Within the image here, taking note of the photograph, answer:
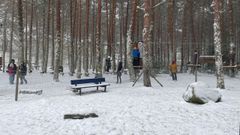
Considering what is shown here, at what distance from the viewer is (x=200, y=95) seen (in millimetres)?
12383

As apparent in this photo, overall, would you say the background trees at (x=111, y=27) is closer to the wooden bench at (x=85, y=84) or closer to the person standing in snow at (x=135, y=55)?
the person standing in snow at (x=135, y=55)

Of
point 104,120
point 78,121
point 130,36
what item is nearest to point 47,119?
point 78,121

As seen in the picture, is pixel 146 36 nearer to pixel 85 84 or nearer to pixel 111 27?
pixel 85 84

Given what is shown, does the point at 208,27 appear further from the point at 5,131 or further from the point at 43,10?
the point at 5,131

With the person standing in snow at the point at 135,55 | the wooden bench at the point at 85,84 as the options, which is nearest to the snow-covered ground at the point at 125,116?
the wooden bench at the point at 85,84

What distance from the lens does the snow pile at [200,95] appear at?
1222 centimetres

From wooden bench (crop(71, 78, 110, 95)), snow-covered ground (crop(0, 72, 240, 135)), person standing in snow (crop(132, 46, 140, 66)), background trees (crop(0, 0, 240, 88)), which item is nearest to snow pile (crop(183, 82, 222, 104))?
snow-covered ground (crop(0, 72, 240, 135))

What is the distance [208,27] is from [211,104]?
33.8 meters

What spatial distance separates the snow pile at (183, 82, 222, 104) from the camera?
40.1 feet

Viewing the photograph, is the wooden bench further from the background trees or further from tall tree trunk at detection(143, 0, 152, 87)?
the background trees

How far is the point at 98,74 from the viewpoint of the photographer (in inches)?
885

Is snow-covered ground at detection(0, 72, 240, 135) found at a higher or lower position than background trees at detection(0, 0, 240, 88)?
lower

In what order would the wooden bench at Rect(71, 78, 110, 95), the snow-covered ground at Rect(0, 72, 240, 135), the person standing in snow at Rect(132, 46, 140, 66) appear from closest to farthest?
1. the snow-covered ground at Rect(0, 72, 240, 135)
2. the wooden bench at Rect(71, 78, 110, 95)
3. the person standing in snow at Rect(132, 46, 140, 66)

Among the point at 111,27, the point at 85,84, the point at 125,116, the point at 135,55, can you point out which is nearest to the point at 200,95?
the point at 125,116
